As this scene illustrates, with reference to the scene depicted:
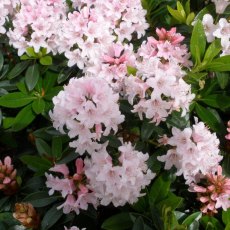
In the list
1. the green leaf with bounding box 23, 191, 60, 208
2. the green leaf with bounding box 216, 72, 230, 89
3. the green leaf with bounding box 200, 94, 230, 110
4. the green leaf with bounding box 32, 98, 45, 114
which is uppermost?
the green leaf with bounding box 216, 72, 230, 89

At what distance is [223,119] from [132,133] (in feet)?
1.37

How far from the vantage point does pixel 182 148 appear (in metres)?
1.45

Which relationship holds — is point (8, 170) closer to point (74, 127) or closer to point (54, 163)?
point (54, 163)

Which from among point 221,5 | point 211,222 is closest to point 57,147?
point 211,222

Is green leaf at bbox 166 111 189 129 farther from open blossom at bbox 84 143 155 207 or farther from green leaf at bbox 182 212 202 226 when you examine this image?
green leaf at bbox 182 212 202 226

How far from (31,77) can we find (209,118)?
28.9 inches

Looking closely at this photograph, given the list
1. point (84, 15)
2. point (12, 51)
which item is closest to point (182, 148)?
point (84, 15)

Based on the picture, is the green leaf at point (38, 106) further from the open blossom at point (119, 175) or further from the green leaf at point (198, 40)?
the green leaf at point (198, 40)

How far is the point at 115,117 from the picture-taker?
4.53 ft

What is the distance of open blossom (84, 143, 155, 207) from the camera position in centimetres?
140

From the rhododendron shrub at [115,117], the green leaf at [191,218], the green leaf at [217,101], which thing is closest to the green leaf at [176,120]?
the rhododendron shrub at [115,117]

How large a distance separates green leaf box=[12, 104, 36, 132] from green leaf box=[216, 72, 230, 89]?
28.8 inches

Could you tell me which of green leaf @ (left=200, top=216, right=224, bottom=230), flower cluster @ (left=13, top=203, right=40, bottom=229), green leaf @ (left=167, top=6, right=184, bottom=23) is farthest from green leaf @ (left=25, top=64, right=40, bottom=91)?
green leaf @ (left=200, top=216, right=224, bottom=230)

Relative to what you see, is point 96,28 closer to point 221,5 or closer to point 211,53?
point 211,53
